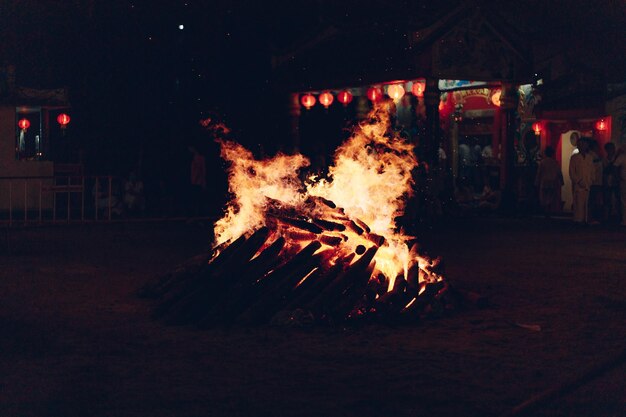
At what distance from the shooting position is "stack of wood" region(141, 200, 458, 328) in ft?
31.5

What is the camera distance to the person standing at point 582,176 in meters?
21.8

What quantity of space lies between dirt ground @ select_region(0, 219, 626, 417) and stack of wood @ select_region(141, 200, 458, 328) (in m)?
0.28

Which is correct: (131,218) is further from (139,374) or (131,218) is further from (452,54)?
(139,374)

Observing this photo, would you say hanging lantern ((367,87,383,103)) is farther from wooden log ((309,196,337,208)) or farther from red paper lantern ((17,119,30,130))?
wooden log ((309,196,337,208))

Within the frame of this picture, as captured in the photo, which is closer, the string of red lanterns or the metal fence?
the string of red lanterns

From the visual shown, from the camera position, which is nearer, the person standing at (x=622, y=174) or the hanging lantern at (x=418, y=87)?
the person standing at (x=622, y=174)

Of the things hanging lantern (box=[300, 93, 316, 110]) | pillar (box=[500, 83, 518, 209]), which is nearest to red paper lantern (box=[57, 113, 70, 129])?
hanging lantern (box=[300, 93, 316, 110])

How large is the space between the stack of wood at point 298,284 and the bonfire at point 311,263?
0.01m

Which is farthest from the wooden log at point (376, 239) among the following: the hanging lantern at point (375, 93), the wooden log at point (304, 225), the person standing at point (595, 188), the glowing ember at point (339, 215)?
the hanging lantern at point (375, 93)

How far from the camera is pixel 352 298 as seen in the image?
970 cm

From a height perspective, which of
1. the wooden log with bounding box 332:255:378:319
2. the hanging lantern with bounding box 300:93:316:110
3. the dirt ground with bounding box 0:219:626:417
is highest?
the hanging lantern with bounding box 300:93:316:110

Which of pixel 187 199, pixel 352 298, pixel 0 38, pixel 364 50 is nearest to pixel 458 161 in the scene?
pixel 364 50

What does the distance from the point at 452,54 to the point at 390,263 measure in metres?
13.0

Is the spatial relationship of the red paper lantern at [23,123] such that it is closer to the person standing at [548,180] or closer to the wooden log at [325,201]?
the person standing at [548,180]
